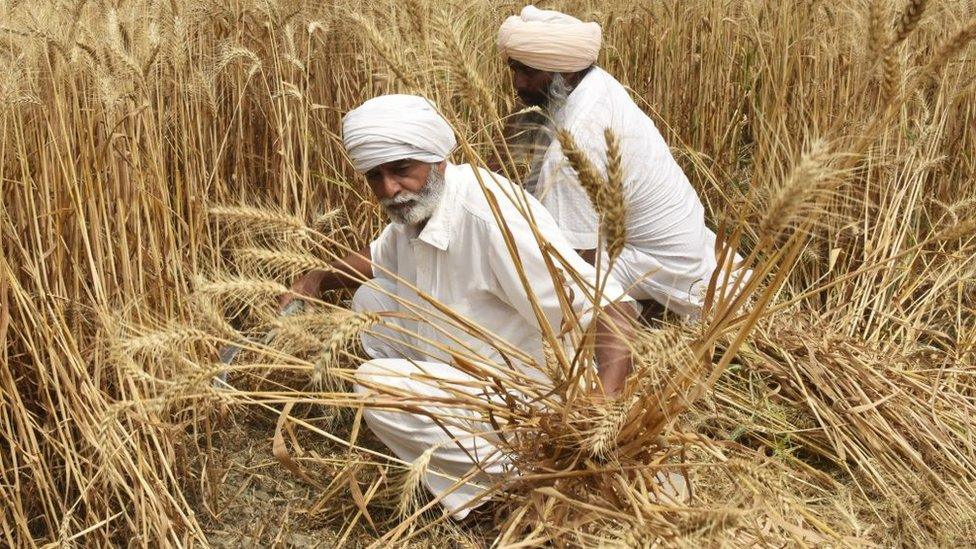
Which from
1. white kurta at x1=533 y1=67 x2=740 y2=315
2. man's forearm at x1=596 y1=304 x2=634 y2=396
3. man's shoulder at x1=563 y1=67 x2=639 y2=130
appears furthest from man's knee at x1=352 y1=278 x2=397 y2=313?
man's forearm at x1=596 y1=304 x2=634 y2=396

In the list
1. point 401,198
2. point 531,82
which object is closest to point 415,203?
point 401,198

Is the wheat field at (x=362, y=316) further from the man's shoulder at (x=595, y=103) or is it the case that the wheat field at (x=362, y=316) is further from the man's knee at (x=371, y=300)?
the man's shoulder at (x=595, y=103)

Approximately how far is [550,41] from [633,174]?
0.41 meters

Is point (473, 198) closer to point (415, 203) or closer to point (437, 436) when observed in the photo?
point (415, 203)

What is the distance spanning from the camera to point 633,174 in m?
2.64

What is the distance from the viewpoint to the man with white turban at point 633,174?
8.85ft

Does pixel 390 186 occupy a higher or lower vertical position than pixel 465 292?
higher

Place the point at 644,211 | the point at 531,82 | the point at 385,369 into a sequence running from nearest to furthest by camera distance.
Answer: the point at 385,369, the point at 644,211, the point at 531,82

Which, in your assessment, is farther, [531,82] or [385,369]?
[531,82]

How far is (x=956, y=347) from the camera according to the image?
2738 millimetres

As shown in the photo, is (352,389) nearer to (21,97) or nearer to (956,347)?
(21,97)

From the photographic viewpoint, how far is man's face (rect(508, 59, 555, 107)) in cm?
283

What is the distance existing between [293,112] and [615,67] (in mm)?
1200

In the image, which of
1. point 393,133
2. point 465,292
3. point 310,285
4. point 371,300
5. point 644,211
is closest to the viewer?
point 393,133
